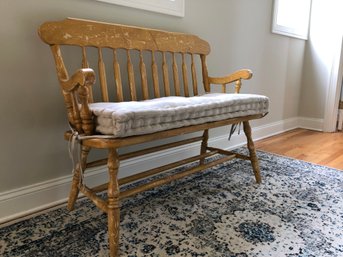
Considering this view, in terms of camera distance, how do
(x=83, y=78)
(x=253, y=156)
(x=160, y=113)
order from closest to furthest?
(x=83, y=78) → (x=160, y=113) → (x=253, y=156)

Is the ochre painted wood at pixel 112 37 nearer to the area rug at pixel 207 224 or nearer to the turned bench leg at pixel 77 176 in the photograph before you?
the turned bench leg at pixel 77 176

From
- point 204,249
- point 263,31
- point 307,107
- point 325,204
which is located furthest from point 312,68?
point 204,249

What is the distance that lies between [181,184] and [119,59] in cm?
73

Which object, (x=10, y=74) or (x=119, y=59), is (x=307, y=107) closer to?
(x=119, y=59)

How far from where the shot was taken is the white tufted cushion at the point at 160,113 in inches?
34.7

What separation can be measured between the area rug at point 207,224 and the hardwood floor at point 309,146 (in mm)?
482

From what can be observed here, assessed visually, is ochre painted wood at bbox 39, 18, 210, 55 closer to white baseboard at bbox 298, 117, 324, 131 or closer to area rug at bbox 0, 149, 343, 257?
area rug at bbox 0, 149, 343, 257

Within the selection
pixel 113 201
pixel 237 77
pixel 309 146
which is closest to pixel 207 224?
pixel 113 201

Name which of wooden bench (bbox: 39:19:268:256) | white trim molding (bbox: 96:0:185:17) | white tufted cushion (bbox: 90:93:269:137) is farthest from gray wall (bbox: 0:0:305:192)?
white tufted cushion (bbox: 90:93:269:137)

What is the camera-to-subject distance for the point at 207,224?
113cm

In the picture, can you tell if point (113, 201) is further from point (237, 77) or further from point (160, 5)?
point (160, 5)

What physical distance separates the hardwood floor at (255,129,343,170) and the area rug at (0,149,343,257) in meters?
0.48

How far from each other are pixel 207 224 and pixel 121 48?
0.85m

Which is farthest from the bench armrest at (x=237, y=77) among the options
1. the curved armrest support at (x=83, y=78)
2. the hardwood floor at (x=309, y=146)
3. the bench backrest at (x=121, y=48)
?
the curved armrest support at (x=83, y=78)
